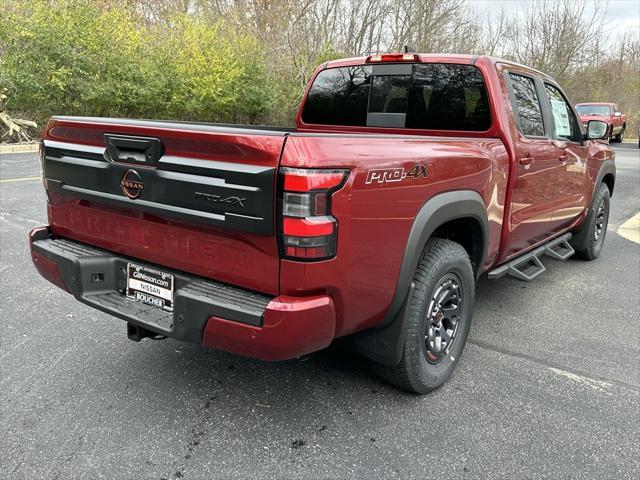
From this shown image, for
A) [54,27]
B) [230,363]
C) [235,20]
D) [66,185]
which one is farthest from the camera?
[235,20]

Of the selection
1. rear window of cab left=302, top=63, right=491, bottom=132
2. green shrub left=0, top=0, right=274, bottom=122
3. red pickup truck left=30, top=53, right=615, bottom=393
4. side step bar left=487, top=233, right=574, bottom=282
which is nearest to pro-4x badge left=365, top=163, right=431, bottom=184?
red pickup truck left=30, top=53, right=615, bottom=393

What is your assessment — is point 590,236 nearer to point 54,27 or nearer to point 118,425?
point 118,425

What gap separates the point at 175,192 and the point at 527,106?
2.78 meters

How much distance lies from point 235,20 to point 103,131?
25734 millimetres

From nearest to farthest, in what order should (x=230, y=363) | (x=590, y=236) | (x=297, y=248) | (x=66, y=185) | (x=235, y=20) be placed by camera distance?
1. (x=297, y=248)
2. (x=66, y=185)
3. (x=230, y=363)
4. (x=590, y=236)
5. (x=235, y=20)

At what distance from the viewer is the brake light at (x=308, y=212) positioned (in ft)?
6.35

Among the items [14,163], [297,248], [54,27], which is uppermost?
[54,27]

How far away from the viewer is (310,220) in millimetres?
1965

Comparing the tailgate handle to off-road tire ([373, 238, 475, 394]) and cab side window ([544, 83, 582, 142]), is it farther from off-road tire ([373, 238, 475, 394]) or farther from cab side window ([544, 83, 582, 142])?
cab side window ([544, 83, 582, 142])

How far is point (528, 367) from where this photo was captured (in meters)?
3.24

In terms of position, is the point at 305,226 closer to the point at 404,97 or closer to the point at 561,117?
the point at 404,97

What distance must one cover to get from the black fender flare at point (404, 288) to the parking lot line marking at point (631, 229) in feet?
17.6

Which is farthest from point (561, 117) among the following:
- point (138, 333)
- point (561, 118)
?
point (138, 333)

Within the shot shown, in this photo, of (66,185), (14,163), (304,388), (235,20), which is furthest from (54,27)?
(304,388)
